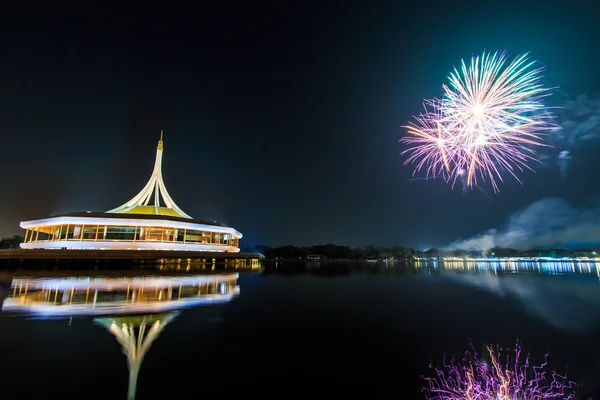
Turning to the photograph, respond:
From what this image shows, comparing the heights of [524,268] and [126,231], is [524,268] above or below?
below

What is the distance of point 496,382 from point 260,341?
526cm

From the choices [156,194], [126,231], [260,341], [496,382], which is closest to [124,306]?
[260,341]

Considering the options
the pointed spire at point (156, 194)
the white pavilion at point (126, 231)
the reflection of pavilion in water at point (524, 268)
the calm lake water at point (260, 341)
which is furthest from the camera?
the pointed spire at point (156, 194)

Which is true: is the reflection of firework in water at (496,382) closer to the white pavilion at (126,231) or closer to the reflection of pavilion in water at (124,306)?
the reflection of pavilion in water at (124,306)

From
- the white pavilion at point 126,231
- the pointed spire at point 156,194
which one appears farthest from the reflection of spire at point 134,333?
the pointed spire at point 156,194

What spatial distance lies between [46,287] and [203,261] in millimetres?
25703

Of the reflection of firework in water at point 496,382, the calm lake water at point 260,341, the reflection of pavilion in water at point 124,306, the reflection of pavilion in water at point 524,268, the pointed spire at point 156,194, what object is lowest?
the reflection of pavilion in water at point 524,268

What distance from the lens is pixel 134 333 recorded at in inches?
296

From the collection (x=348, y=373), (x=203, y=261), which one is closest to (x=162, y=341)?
(x=348, y=373)

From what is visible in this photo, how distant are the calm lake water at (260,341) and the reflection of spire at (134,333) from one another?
80 millimetres

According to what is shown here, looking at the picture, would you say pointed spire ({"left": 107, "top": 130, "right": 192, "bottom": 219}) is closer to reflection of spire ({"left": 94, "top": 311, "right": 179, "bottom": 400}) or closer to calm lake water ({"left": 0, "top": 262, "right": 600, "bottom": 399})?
calm lake water ({"left": 0, "top": 262, "right": 600, "bottom": 399})

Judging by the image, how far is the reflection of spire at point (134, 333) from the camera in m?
5.59

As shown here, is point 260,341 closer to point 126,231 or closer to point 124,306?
point 124,306

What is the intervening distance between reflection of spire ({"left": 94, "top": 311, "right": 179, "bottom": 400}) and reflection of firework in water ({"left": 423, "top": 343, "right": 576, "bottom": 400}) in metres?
5.53
